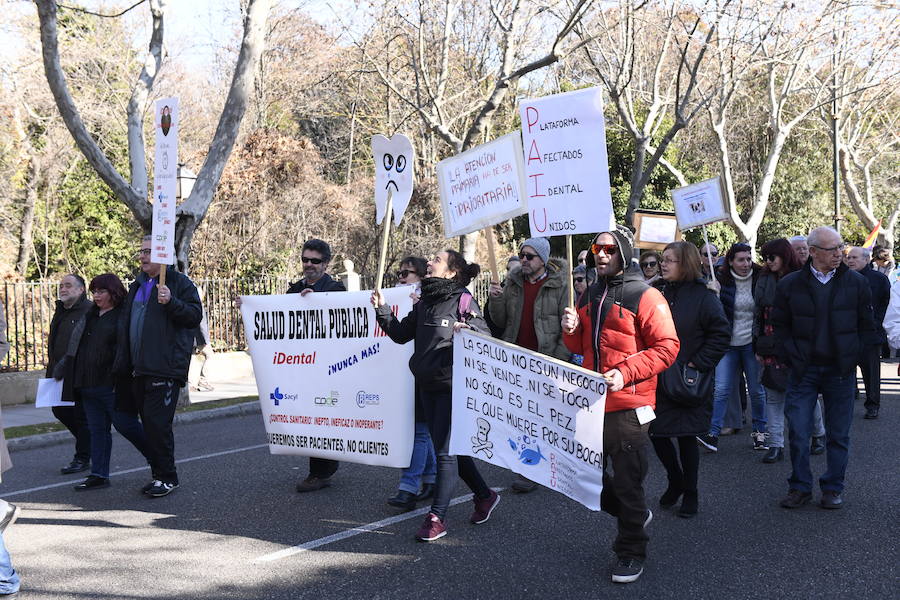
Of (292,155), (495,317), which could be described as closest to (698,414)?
(495,317)

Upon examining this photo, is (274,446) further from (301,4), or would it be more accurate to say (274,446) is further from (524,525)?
(301,4)

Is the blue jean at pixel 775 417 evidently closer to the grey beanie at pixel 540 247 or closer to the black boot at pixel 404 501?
the grey beanie at pixel 540 247

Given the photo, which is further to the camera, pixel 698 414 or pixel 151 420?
pixel 151 420

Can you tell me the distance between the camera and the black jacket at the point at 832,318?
6.18 meters

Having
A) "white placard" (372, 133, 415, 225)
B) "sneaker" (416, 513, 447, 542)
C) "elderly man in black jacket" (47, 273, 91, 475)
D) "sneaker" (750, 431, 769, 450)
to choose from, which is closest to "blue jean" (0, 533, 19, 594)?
"sneaker" (416, 513, 447, 542)

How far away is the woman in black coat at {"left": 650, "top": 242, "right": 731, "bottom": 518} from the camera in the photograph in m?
6.18

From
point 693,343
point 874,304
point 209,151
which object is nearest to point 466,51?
point 209,151

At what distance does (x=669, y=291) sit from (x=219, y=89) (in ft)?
82.4

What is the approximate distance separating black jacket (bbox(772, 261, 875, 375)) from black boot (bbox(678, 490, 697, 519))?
114cm

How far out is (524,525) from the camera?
237 inches

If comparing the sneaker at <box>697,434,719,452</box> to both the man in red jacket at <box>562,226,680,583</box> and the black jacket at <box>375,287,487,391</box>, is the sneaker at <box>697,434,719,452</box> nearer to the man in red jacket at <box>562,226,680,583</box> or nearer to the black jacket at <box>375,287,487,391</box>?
the black jacket at <box>375,287,487,391</box>

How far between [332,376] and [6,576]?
283 cm

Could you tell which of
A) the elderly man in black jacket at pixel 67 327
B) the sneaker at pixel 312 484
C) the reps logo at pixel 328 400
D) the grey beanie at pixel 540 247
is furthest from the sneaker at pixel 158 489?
the grey beanie at pixel 540 247

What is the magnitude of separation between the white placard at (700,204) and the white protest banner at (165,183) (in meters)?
6.00
